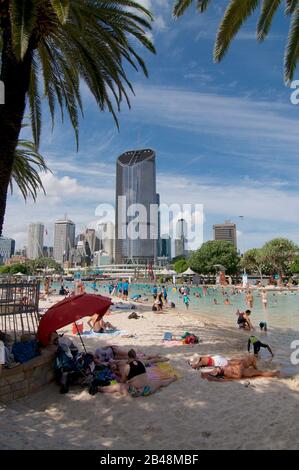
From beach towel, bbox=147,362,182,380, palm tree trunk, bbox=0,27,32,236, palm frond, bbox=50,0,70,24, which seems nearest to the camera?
palm frond, bbox=50,0,70,24

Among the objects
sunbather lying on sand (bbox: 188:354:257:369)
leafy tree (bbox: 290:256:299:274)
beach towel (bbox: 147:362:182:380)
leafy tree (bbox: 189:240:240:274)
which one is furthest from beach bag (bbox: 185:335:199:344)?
leafy tree (bbox: 189:240:240:274)

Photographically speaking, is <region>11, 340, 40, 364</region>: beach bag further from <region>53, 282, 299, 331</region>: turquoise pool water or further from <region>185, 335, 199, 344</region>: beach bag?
<region>53, 282, 299, 331</region>: turquoise pool water

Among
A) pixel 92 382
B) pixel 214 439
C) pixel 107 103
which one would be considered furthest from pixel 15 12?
pixel 214 439

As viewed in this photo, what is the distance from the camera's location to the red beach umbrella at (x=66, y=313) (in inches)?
294

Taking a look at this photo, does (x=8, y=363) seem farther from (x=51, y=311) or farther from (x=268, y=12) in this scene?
(x=268, y=12)

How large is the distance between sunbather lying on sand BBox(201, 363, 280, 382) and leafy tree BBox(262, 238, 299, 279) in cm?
7082

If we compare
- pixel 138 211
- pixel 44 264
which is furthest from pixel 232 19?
pixel 138 211

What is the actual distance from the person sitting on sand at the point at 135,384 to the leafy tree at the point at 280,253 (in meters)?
72.9

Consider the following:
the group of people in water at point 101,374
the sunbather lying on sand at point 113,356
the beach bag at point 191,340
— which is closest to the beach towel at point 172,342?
the beach bag at point 191,340

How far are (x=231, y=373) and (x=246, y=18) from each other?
8.41 meters

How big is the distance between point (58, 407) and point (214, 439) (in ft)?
10.0

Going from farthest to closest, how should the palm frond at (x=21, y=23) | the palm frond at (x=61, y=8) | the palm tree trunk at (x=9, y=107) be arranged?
the palm tree trunk at (x=9, y=107)
the palm frond at (x=21, y=23)
the palm frond at (x=61, y=8)

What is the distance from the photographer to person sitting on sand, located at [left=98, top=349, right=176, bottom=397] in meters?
7.09

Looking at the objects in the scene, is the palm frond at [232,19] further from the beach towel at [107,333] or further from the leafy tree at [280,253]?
the leafy tree at [280,253]
